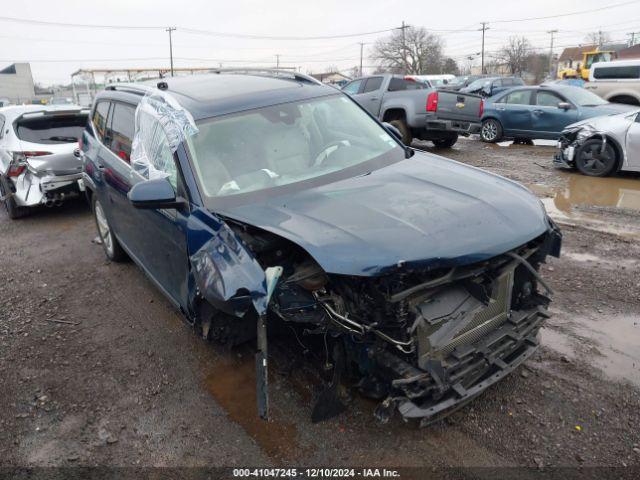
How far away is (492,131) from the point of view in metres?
13.6

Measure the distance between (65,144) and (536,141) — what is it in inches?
478

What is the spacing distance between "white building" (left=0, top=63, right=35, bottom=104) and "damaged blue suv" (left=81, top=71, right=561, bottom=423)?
75.0m

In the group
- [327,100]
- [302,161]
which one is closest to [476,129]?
[327,100]

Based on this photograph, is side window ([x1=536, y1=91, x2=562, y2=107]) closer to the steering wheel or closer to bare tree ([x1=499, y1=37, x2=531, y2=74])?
the steering wheel

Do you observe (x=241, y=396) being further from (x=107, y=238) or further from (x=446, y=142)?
(x=446, y=142)

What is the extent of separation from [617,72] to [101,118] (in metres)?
16.2

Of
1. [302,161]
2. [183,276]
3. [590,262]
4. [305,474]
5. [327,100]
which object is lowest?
[305,474]

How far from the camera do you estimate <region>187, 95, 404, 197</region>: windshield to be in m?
3.28

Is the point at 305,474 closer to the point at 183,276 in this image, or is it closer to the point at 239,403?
the point at 239,403

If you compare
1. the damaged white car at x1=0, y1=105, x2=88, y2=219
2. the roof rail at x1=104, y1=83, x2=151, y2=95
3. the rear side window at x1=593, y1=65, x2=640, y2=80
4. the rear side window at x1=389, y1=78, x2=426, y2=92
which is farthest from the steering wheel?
the rear side window at x1=593, y1=65, x2=640, y2=80

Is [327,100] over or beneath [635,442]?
over

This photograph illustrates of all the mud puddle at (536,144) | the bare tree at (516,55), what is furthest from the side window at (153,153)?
the bare tree at (516,55)

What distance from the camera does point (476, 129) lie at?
11.4 m

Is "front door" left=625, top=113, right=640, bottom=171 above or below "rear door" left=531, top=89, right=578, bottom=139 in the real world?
below
